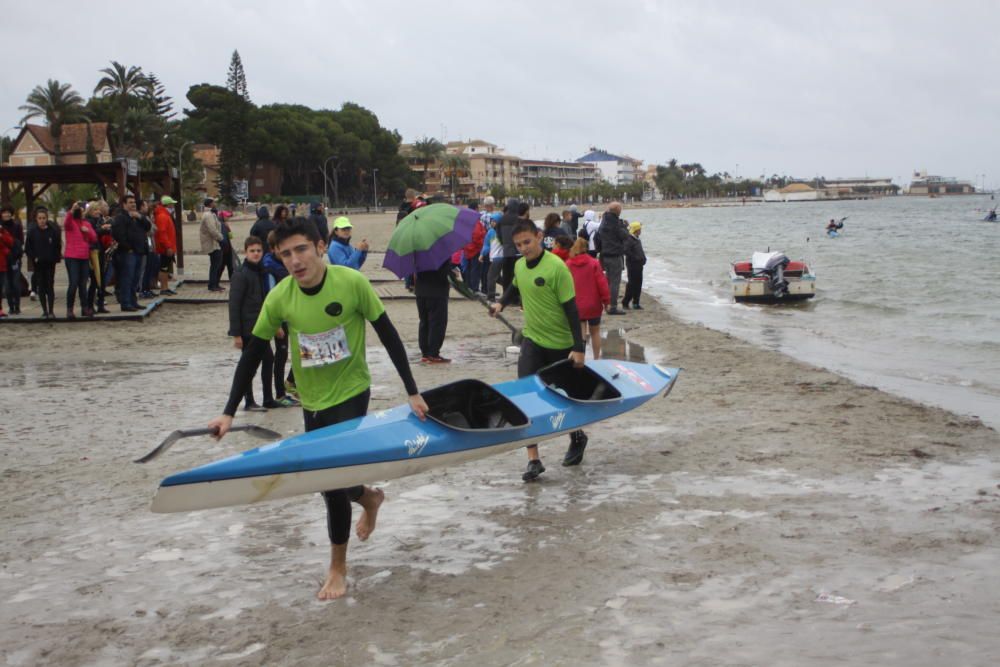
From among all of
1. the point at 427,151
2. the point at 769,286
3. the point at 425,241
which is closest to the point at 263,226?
the point at 425,241

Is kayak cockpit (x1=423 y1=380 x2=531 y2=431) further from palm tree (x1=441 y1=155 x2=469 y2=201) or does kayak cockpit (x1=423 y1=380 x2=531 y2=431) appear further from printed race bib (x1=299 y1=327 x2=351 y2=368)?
palm tree (x1=441 y1=155 x2=469 y2=201)

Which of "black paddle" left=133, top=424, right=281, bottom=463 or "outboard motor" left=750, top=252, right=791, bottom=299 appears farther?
"outboard motor" left=750, top=252, right=791, bottom=299

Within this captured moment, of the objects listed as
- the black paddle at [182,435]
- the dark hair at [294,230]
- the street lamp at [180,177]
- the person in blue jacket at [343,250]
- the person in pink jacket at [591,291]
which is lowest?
the black paddle at [182,435]

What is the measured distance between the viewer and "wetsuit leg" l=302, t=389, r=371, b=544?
4.98 m

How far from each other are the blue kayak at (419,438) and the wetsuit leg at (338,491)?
5cm

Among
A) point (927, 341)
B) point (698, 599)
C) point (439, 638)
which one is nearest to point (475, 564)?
point (439, 638)

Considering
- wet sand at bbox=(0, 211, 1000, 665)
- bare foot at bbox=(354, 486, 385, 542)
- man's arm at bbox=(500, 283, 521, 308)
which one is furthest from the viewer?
man's arm at bbox=(500, 283, 521, 308)

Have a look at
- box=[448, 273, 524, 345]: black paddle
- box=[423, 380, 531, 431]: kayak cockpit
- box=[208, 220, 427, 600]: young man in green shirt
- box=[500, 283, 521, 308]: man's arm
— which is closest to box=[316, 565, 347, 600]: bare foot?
box=[208, 220, 427, 600]: young man in green shirt

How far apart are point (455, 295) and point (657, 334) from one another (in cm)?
696

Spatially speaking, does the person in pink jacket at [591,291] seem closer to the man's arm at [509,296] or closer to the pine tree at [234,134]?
the man's arm at [509,296]

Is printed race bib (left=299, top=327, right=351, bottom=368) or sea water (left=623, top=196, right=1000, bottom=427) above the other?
printed race bib (left=299, top=327, right=351, bottom=368)

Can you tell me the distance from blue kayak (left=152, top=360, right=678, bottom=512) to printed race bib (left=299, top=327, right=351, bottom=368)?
1.38 ft

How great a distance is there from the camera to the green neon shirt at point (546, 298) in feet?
23.5

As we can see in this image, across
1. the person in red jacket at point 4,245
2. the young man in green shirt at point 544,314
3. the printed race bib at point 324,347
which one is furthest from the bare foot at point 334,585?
the person in red jacket at point 4,245
